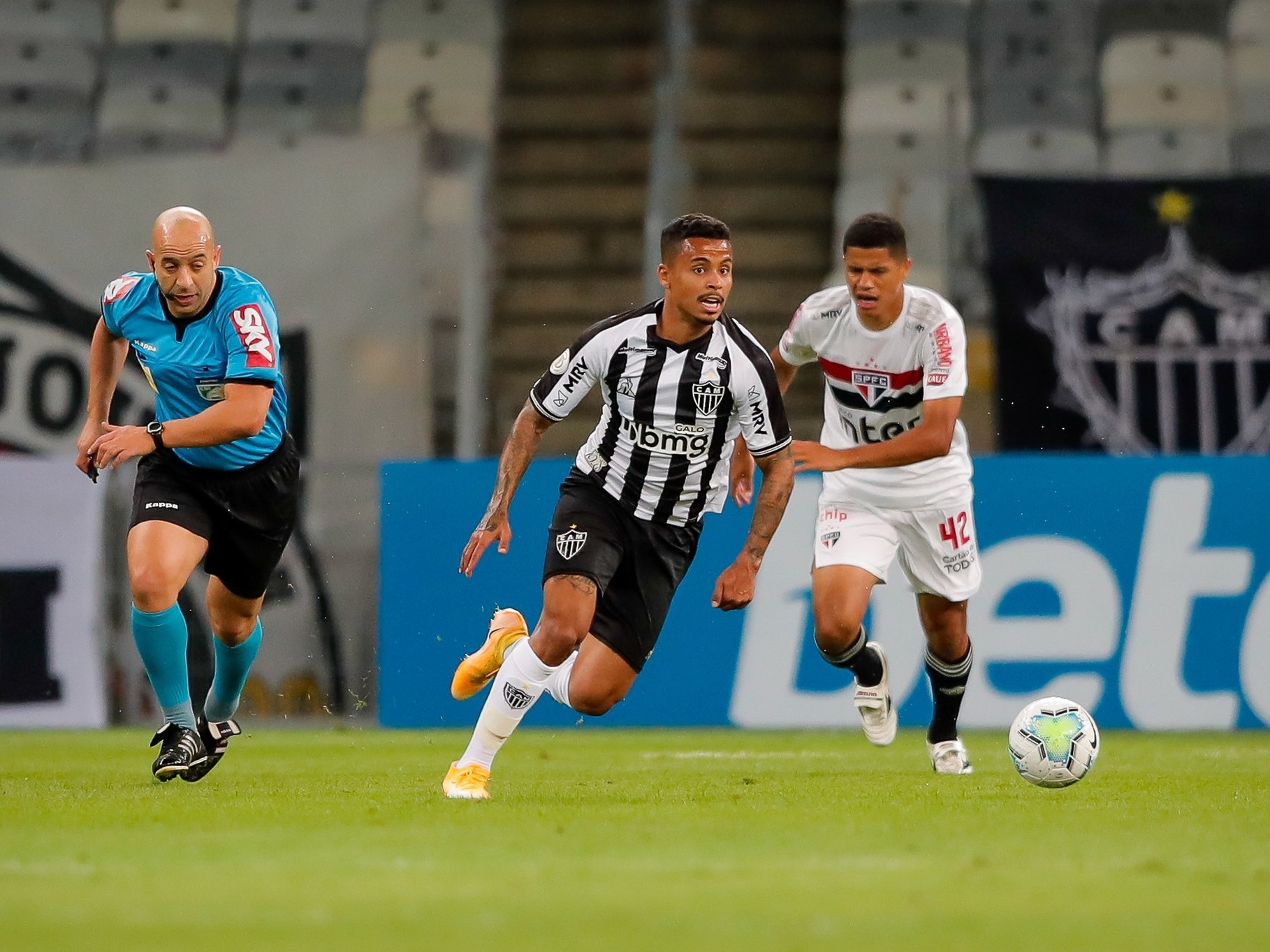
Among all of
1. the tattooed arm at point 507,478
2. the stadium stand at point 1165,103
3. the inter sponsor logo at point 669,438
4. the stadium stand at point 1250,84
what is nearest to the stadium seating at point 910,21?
the stadium stand at point 1165,103

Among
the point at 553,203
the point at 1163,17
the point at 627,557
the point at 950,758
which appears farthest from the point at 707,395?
the point at 1163,17

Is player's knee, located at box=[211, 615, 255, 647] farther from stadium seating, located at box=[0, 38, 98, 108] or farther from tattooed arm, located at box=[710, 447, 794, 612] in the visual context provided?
stadium seating, located at box=[0, 38, 98, 108]

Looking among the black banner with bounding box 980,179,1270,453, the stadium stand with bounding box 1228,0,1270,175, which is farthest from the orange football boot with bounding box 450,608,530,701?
the stadium stand with bounding box 1228,0,1270,175

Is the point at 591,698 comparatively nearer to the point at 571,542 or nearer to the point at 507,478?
the point at 571,542

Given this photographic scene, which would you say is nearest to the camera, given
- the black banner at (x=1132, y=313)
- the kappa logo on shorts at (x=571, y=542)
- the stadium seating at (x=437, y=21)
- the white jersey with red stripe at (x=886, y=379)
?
the kappa logo on shorts at (x=571, y=542)

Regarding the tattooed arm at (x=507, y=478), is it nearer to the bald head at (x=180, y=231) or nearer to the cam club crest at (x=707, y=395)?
the cam club crest at (x=707, y=395)

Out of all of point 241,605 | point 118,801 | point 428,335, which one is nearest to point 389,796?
point 118,801

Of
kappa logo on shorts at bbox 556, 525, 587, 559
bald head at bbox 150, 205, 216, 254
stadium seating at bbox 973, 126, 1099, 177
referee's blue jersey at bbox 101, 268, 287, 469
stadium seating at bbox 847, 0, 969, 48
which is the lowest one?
kappa logo on shorts at bbox 556, 525, 587, 559

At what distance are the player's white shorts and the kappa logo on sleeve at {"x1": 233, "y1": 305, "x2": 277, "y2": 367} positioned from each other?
2416mm

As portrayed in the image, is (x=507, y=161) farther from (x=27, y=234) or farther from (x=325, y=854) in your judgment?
(x=325, y=854)

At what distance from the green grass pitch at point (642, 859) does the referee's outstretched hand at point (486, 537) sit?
2.65 feet

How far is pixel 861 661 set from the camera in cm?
805

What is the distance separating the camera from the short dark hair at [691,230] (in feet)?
21.9

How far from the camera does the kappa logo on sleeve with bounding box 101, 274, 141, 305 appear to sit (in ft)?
24.8
